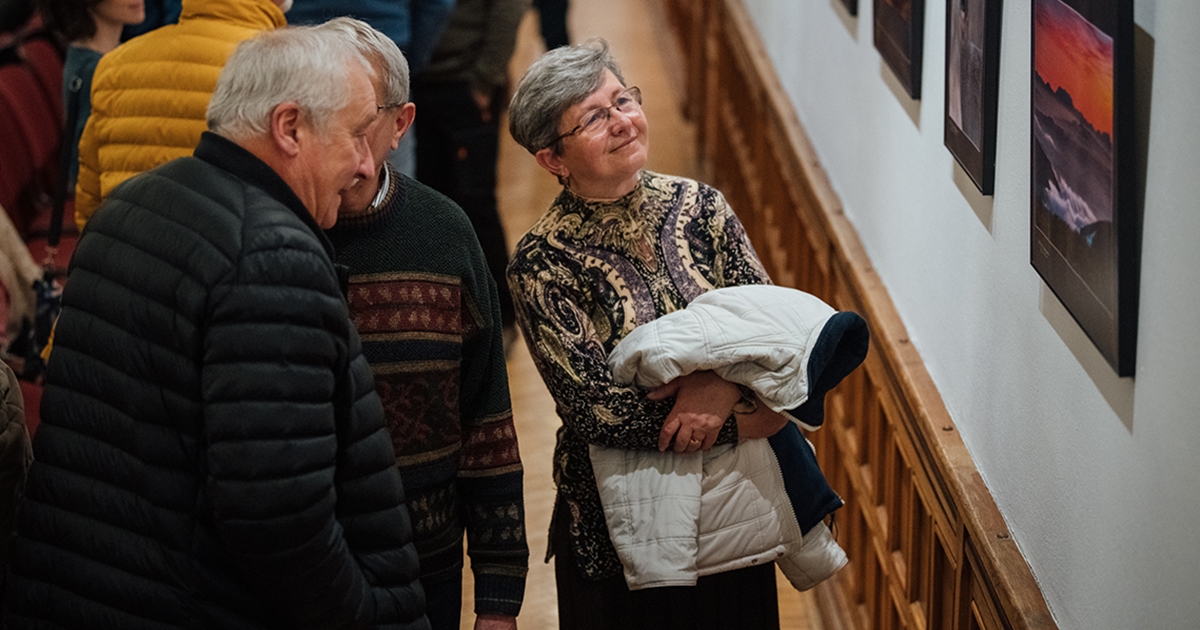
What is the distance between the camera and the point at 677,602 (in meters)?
2.75

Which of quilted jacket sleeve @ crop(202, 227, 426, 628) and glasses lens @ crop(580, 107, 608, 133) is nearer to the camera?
quilted jacket sleeve @ crop(202, 227, 426, 628)

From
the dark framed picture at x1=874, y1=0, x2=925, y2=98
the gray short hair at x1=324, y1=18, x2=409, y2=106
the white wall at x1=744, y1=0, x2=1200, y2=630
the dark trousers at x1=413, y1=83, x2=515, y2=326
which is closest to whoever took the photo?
the white wall at x1=744, y1=0, x2=1200, y2=630

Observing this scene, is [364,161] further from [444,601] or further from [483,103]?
[483,103]

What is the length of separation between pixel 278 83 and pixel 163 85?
4.14ft

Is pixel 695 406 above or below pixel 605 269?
below

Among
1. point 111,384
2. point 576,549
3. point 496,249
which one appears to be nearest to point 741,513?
point 576,549

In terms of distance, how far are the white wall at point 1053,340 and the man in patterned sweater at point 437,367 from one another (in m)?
0.91

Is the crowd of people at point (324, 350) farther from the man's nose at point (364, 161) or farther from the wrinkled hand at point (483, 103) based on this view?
the wrinkled hand at point (483, 103)

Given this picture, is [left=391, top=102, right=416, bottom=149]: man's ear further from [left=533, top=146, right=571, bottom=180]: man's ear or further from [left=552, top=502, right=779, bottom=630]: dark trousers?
[left=552, top=502, right=779, bottom=630]: dark trousers

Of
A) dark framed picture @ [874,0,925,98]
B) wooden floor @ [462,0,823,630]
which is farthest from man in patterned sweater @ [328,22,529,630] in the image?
wooden floor @ [462,0,823,630]

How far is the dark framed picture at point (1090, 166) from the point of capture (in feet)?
5.53

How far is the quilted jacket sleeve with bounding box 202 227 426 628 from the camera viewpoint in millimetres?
1636

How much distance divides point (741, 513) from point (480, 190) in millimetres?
3005

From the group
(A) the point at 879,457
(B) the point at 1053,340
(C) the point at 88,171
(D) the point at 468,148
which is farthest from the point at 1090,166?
(D) the point at 468,148
